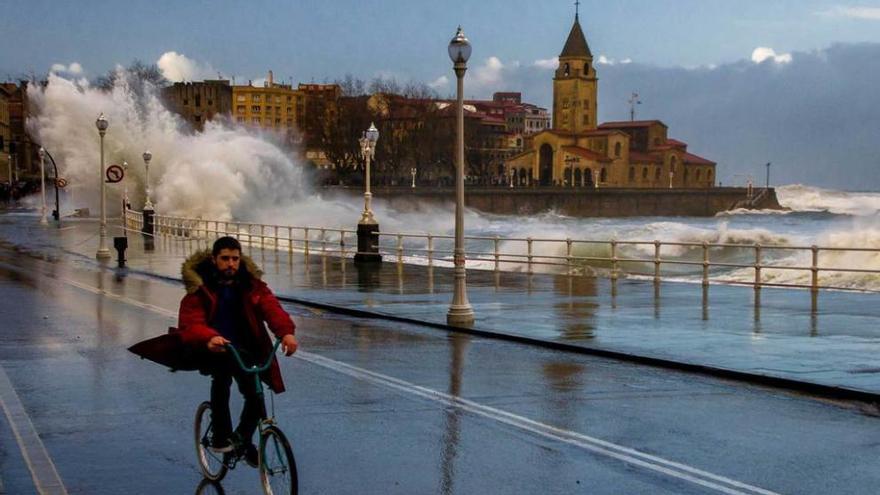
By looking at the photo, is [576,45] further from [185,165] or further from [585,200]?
[185,165]

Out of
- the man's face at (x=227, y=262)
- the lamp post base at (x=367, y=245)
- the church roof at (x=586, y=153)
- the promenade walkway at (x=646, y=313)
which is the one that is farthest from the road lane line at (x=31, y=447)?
the church roof at (x=586, y=153)

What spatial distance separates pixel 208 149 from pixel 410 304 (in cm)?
6816

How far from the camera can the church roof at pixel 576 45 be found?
19281 cm

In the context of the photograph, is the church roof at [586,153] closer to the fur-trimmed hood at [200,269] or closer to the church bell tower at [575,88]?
Result: the church bell tower at [575,88]

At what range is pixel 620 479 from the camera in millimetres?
7352

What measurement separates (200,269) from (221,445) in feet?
3.49

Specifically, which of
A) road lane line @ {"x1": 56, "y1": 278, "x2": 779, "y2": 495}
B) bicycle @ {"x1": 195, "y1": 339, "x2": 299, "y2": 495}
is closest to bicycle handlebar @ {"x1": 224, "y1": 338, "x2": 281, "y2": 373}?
bicycle @ {"x1": 195, "y1": 339, "x2": 299, "y2": 495}

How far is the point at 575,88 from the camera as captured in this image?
19138 cm

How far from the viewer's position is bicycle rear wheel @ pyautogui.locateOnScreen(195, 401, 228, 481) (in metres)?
7.06

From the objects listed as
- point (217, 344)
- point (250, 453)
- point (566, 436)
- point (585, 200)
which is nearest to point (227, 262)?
point (217, 344)

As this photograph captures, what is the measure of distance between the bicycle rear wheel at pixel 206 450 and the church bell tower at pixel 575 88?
18610cm

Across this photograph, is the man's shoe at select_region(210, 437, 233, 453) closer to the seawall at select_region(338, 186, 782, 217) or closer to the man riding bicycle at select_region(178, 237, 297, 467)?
the man riding bicycle at select_region(178, 237, 297, 467)

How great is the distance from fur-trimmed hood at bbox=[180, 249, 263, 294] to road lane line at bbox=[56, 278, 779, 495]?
9.68 feet

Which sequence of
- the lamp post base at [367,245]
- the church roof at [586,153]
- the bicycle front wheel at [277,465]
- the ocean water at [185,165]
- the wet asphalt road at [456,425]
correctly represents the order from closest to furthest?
the bicycle front wheel at [277,465]
the wet asphalt road at [456,425]
the lamp post base at [367,245]
the ocean water at [185,165]
the church roof at [586,153]
